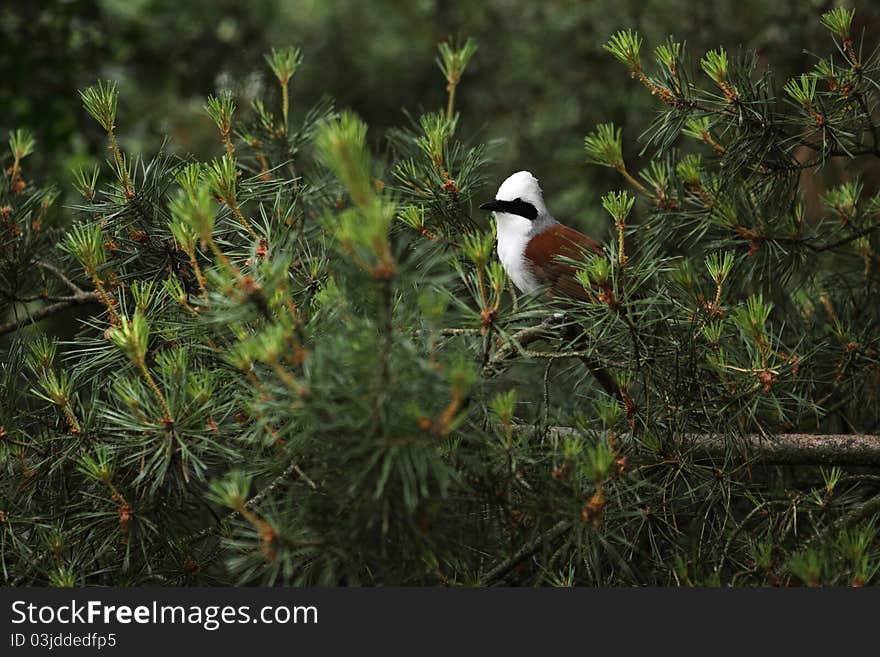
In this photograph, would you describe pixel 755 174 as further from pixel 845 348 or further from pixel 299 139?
pixel 299 139

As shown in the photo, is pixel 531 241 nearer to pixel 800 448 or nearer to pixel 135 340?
pixel 800 448

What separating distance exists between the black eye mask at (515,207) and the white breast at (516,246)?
0.09ft

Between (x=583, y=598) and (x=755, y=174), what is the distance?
1.12m

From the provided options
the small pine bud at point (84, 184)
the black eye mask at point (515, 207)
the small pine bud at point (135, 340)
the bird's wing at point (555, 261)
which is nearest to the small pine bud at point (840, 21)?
the bird's wing at point (555, 261)

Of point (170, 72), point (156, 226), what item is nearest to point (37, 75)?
point (170, 72)

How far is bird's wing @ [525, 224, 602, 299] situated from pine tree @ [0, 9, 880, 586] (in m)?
0.15

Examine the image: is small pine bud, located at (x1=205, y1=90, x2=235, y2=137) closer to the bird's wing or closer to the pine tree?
the pine tree

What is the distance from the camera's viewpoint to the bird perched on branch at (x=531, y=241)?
2309 mm

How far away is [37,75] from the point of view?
4078 mm

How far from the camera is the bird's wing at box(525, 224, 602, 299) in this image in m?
2.29

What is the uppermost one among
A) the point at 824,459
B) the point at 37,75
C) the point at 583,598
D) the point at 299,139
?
the point at 37,75

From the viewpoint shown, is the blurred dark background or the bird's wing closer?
the bird's wing

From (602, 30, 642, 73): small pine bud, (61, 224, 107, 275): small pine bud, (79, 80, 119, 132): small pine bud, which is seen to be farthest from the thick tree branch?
(79, 80, 119, 132): small pine bud

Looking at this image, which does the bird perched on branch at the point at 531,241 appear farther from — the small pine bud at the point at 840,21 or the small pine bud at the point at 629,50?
the small pine bud at the point at 840,21
